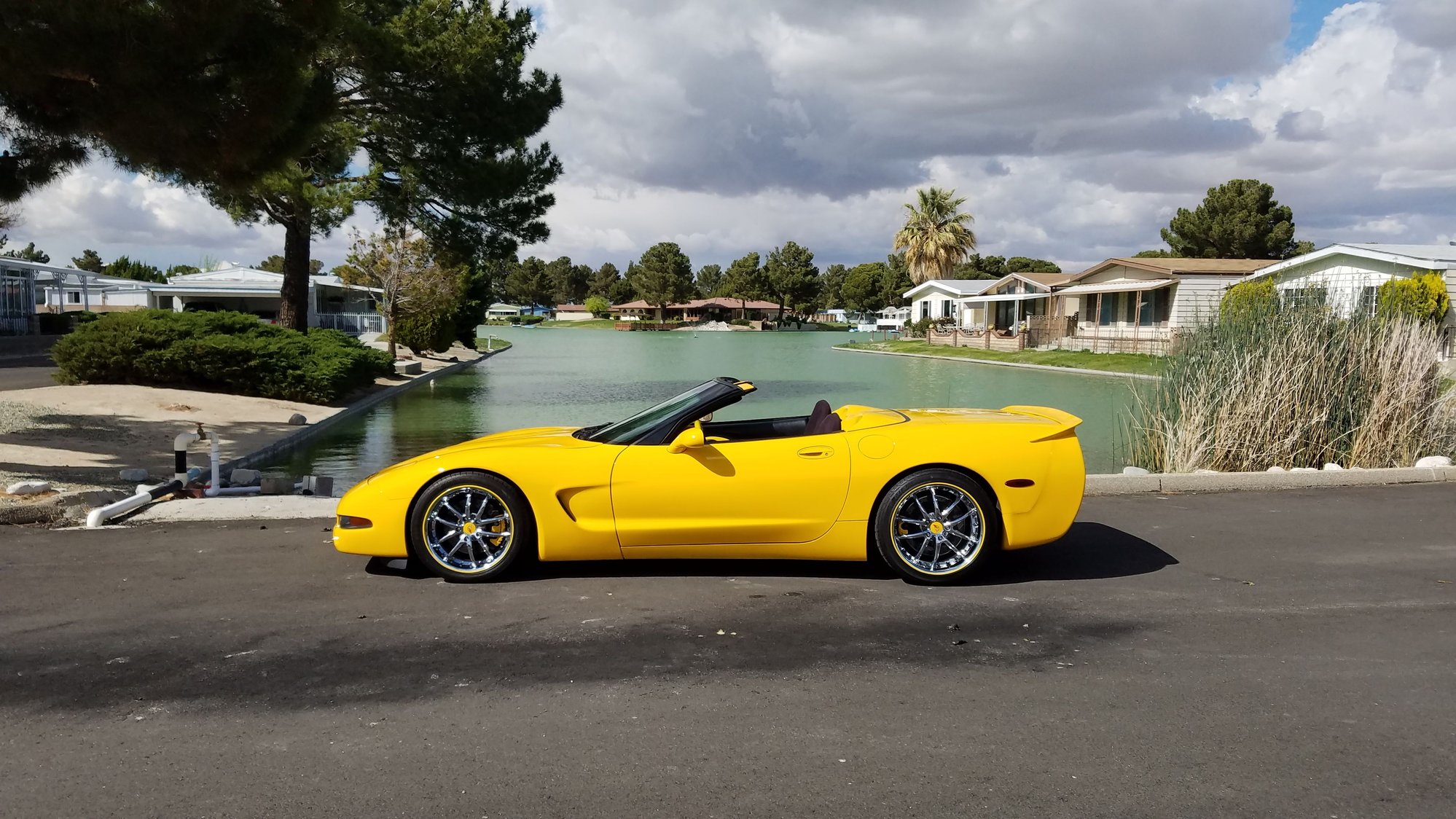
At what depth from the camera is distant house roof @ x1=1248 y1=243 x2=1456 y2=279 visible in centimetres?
3030

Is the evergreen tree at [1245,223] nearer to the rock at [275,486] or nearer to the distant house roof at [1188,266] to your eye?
the distant house roof at [1188,266]

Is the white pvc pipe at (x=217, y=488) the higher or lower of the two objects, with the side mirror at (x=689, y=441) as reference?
lower

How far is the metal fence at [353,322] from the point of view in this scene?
57.9 meters

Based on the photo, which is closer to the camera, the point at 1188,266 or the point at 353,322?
the point at 1188,266

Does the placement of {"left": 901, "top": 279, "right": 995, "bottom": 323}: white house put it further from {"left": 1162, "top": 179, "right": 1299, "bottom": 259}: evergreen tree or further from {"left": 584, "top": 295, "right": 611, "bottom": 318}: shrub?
{"left": 584, "top": 295, "right": 611, "bottom": 318}: shrub

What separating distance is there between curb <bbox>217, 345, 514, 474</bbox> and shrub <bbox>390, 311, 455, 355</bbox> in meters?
7.24

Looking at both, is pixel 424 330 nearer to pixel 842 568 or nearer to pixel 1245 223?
pixel 842 568

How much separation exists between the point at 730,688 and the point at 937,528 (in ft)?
7.09

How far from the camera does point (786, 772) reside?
3.72 metres

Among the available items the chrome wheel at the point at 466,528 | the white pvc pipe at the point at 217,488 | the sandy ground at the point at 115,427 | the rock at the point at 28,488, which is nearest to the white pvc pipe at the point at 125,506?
the white pvc pipe at the point at 217,488

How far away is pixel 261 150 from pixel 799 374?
27.0m

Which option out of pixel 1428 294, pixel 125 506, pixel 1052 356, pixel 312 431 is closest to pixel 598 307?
pixel 1052 356

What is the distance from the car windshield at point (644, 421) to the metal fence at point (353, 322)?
5327 centimetres

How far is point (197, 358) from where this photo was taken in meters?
19.6
